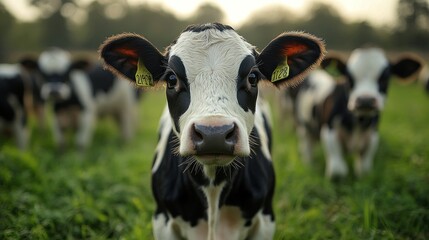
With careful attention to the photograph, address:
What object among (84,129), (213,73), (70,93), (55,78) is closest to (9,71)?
(55,78)

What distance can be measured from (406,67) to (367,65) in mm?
651

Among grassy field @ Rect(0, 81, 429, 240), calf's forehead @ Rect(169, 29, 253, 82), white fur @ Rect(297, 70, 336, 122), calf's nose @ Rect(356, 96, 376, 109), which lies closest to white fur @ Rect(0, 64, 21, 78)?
grassy field @ Rect(0, 81, 429, 240)

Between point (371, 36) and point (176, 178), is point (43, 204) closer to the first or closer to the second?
point (176, 178)

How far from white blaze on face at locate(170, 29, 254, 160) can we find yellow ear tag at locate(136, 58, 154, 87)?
270 mm

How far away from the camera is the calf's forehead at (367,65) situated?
17.0 ft

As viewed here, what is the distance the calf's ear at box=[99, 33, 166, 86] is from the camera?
2.63m

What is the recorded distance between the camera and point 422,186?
4.39m

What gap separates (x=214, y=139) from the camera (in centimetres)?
190

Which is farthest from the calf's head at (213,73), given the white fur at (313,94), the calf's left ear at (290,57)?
the white fur at (313,94)

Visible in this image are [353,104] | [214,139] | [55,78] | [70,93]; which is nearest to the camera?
[214,139]

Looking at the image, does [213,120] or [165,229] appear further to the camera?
[165,229]

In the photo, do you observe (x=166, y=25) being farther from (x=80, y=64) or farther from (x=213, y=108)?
(x=213, y=108)

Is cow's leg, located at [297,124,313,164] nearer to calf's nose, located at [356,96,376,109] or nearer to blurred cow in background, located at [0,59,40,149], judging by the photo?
calf's nose, located at [356,96,376,109]

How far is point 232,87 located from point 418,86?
2131 cm
